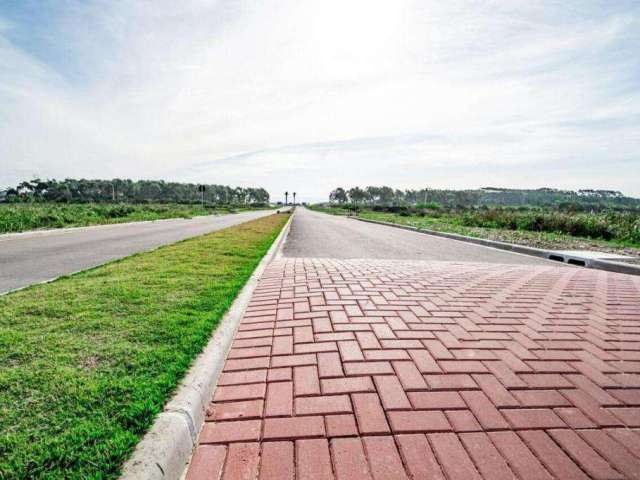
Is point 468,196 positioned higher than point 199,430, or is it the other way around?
point 468,196

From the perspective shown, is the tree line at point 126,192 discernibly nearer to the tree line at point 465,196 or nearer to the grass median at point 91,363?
the tree line at point 465,196

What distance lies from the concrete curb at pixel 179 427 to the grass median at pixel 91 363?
67mm

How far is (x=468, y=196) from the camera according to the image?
427 feet

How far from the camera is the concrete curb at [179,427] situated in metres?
1.43

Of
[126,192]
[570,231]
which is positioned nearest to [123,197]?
[126,192]

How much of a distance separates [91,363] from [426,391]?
2.46 meters

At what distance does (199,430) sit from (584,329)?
3.80 metres

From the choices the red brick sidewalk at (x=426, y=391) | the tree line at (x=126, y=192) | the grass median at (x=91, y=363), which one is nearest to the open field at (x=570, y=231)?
the red brick sidewalk at (x=426, y=391)

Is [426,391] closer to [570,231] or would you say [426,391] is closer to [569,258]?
[569,258]

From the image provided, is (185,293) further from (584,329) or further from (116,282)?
(584,329)

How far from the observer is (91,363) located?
7.45 feet

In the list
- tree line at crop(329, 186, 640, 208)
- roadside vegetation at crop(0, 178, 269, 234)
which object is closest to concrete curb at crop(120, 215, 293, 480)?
roadside vegetation at crop(0, 178, 269, 234)

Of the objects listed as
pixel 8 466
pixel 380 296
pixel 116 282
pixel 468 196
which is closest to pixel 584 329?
pixel 380 296

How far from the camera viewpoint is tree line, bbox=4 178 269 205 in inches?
3536
